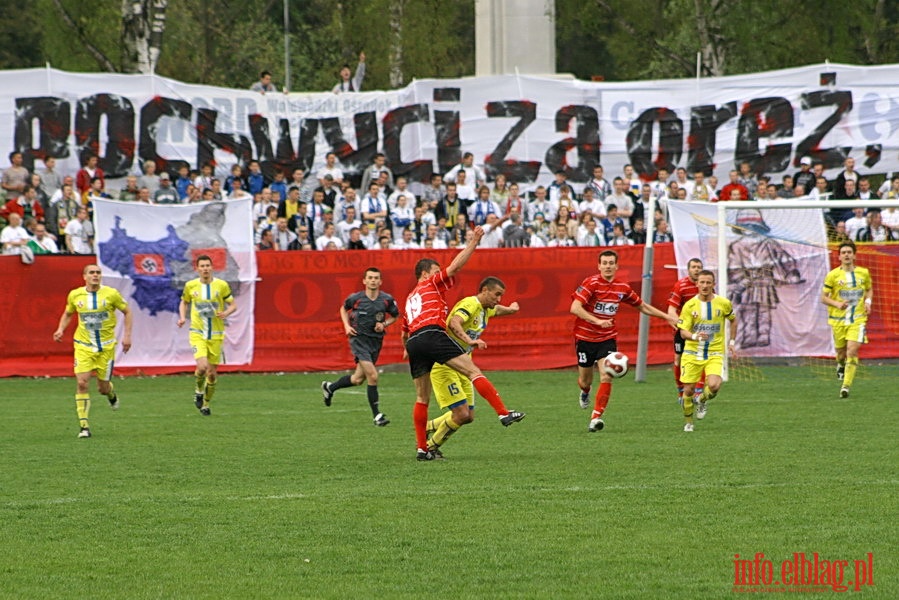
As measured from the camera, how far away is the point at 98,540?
934 cm

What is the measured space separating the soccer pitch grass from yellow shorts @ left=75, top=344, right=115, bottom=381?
2.25ft

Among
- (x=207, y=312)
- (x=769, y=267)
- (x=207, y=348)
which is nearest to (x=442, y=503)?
(x=207, y=348)

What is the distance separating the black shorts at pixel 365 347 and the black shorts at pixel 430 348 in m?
4.66

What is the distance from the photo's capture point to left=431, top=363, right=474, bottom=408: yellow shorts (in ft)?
43.3

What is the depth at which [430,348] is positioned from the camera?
42.3 ft

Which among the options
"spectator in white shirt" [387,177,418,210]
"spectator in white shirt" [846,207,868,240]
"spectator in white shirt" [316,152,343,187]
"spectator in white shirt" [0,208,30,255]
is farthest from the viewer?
"spectator in white shirt" [316,152,343,187]

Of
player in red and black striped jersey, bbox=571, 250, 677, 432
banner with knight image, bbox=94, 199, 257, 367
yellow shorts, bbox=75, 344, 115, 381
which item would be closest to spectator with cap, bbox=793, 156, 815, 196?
banner with knight image, bbox=94, 199, 257, 367

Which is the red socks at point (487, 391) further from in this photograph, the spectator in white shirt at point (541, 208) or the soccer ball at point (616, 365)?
the spectator in white shirt at point (541, 208)

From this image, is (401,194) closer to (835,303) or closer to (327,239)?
(327,239)

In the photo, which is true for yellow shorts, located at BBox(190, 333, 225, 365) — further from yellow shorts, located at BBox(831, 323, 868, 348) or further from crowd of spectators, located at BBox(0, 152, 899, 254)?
yellow shorts, located at BBox(831, 323, 868, 348)

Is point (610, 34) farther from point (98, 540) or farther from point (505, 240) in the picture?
point (98, 540)

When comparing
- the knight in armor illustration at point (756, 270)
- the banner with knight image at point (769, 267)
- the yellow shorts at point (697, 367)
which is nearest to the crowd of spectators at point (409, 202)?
the banner with knight image at point (769, 267)

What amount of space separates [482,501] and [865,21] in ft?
90.4

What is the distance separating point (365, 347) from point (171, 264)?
24.4ft
